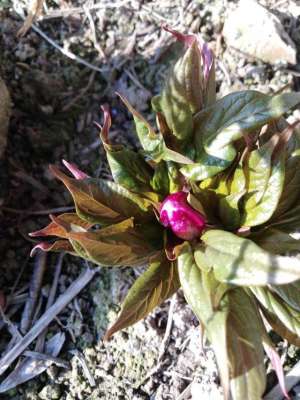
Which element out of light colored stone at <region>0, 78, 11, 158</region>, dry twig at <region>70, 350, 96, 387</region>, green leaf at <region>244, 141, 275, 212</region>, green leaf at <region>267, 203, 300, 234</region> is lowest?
dry twig at <region>70, 350, 96, 387</region>

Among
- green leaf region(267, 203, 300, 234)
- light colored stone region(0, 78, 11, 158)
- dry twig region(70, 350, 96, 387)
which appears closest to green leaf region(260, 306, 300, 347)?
green leaf region(267, 203, 300, 234)

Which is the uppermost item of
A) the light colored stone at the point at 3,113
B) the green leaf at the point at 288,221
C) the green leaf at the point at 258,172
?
the green leaf at the point at 258,172

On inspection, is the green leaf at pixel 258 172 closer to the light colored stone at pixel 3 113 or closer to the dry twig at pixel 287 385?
the dry twig at pixel 287 385

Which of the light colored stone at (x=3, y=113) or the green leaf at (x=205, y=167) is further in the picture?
the light colored stone at (x=3, y=113)

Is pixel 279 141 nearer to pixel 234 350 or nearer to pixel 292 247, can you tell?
pixel 292 247

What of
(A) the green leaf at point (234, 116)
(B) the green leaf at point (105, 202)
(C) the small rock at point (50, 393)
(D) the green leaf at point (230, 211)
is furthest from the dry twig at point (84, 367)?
(A) the green leaf at point (234, 116)

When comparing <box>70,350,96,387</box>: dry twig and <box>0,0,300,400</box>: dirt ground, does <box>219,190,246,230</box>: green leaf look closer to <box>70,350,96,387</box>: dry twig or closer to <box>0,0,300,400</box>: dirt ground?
<box>0,0,300,400</box>: dirt ground

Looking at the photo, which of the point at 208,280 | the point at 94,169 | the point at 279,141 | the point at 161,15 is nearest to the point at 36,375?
the point at 94,169

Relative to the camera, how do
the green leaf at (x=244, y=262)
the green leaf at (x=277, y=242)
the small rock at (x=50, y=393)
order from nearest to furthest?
the green leaf at (x=244, y=262) < the green leaf at (x=277, y=242) < the small rock at (x=50, y=393)
